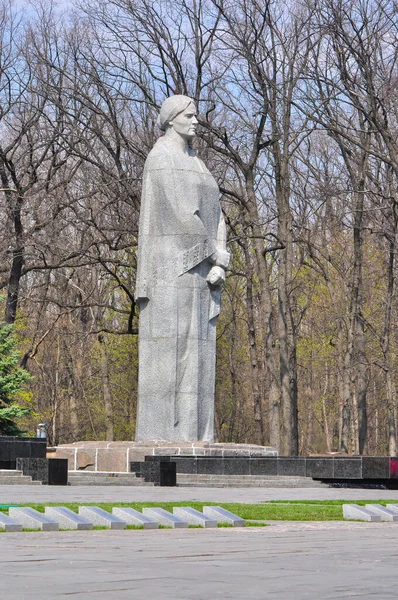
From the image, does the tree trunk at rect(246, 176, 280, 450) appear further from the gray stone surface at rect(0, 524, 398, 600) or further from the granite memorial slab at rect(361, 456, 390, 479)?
the gray stone surface at rect(0, 524, 398, 600)

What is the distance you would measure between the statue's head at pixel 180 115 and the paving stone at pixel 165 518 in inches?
510

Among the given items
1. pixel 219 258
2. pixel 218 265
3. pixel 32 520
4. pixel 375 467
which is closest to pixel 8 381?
pixel 218 265

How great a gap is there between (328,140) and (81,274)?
10132 millimetres

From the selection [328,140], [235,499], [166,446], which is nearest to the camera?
[235,499]

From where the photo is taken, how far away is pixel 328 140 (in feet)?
123

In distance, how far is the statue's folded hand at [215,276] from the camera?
71.4ft

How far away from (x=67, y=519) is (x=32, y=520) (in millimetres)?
334

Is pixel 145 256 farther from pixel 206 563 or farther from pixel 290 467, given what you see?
pixel 206 563

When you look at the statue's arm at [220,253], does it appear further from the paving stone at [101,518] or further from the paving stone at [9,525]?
the paving stone at [9,525]

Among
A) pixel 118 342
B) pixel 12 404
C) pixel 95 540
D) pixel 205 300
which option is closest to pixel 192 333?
pixel 205 300

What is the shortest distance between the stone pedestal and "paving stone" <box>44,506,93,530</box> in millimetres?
10218

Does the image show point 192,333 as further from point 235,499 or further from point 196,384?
point 235,499

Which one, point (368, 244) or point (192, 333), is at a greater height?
point (368, 244)

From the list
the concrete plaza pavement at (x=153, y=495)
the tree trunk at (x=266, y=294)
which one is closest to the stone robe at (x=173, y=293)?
the concrete plaza pavement at (x=153, y=495)
